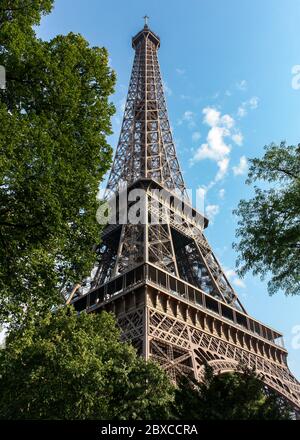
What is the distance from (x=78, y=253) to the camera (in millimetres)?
12742

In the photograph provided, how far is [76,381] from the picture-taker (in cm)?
1644

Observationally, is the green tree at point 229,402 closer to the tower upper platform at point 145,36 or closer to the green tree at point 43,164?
the green tree at point 43,164

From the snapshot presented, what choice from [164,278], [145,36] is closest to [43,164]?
[164,278]

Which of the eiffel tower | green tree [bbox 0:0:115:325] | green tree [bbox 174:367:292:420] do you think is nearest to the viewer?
green tree [bbox 174:367:292:420]

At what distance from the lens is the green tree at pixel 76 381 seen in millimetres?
Answer: 16438

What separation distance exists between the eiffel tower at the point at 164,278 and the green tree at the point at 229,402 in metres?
6.72

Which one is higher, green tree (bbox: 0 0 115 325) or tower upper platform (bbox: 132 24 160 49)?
tower upper platform (bbox: 132 24 160 49)

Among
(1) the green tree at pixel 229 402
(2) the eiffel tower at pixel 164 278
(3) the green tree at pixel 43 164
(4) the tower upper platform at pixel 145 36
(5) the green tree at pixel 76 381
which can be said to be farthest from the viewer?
(4) the tower upper platform at pixel 145 36

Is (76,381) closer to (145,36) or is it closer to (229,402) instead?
(229,402)

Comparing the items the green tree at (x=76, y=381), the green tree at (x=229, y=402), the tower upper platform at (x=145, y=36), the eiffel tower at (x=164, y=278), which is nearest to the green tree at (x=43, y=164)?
the green tree at (x=76, y=381)

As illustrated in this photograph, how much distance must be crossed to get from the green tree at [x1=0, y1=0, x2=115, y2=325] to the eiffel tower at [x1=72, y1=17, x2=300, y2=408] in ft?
29.9

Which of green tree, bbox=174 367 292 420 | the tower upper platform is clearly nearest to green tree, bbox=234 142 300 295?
green tree, bbox=174 367 292 420

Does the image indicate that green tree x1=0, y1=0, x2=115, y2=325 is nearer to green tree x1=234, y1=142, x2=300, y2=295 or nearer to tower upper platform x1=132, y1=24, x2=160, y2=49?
green tree x1=234, y1=142, x2=300, y2=295

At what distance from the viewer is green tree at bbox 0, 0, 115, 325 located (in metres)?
11.2
